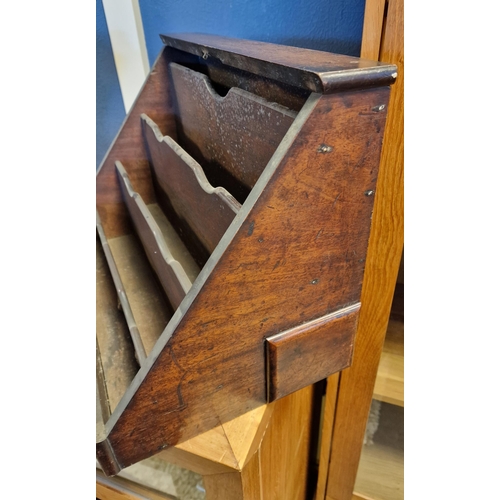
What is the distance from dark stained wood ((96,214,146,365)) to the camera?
513 millimetres

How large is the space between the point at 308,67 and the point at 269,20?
0.42m

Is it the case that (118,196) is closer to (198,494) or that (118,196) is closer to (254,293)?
(254,293)

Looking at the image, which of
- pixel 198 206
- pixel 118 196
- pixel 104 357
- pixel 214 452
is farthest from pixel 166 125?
pixel 214 452

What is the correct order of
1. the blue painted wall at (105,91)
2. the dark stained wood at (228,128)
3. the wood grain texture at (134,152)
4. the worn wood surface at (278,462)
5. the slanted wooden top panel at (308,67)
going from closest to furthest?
the slanted wooden top panel at (308,67)
the dark stained wood at (228,128)
the worn wood surface at (278,462)
the wood grain texture at (134,152)
the blue painted wall at (105,91)

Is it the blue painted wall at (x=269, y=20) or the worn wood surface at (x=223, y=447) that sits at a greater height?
the blue painted wall at (x=269, y=20)

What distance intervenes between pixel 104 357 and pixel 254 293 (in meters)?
0.25

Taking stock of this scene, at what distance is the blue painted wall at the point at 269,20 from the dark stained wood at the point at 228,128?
185mm

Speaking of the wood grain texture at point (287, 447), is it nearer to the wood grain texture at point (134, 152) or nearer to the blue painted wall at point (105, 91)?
the wood grain texture at point (134, 152)

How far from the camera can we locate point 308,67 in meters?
0.37

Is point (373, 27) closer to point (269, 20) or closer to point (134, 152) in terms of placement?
point (269, 20)

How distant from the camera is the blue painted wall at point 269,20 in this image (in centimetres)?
65

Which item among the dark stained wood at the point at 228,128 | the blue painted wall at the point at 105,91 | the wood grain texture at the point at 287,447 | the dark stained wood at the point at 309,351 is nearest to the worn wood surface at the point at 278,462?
the wood grain texture at the point at 287,447

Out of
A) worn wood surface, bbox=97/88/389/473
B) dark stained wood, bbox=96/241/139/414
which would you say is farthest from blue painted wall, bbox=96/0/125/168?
worn wood surface, bbox=97/88/389/473

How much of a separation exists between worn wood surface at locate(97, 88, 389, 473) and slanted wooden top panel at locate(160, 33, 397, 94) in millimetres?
14
